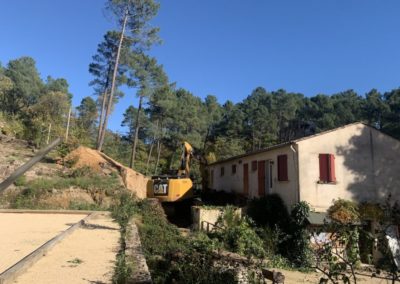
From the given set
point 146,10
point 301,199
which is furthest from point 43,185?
point 146,10

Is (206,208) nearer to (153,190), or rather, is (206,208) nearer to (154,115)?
(153,190)

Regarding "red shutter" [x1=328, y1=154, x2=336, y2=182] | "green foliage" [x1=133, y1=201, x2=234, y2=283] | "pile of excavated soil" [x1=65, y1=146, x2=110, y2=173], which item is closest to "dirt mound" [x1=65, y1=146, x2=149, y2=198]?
"pile of excavated soil" [x1=65, y1=146, x2=110, y2=173]

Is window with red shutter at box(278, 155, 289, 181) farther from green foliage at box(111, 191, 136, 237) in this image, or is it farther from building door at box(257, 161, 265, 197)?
green foliage at box(111, 191, 136, 237)

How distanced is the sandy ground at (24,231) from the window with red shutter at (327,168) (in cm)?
1124

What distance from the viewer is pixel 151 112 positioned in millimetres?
50469

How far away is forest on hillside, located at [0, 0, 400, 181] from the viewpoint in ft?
120

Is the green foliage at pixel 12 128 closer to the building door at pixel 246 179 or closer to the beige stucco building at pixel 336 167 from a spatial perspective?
the building door at pixel 246 179

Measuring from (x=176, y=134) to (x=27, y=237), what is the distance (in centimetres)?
4062

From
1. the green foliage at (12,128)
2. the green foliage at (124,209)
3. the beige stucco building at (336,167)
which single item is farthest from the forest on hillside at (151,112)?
the beige stucco building at (336,167)

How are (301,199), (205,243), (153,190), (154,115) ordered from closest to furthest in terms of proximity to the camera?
(205,243) → (301,199) → (153,190) → (154,115)

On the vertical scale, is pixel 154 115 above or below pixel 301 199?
above

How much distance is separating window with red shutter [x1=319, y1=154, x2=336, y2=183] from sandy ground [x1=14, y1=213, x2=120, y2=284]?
9980 mm

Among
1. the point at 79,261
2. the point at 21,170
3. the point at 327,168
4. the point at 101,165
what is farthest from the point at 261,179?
the point at 21,170

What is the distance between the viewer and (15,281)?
7.05 metres
